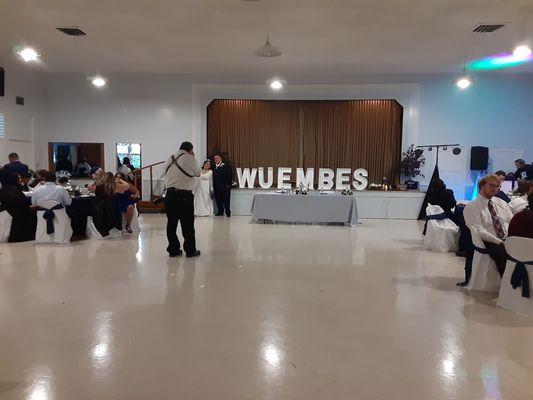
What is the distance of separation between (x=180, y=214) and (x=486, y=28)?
220 inches

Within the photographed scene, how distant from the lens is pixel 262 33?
705 centimetres

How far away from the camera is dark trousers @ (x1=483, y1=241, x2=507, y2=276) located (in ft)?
13.5

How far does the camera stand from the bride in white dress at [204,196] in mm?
10000

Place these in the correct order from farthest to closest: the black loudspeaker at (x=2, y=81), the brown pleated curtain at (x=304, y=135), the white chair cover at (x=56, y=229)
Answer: the brown pleated curtain at (x=304, y=135) < the black loudspeaker at (x=2, y=81) < the white chair cover at (x=56, y=229)

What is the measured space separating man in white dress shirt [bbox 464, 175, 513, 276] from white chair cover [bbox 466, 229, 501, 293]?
0.29 feet

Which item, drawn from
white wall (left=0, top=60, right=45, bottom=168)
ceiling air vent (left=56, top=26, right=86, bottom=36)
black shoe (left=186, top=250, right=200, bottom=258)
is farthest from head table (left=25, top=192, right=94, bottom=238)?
white wall (left=0, top=60, right=45, bottom=168)

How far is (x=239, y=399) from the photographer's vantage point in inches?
93.1

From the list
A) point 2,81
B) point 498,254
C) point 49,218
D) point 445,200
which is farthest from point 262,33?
point 2,81

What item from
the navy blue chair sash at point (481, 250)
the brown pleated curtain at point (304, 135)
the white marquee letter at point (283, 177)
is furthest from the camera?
the brown pleated curtain at point (304, 135)

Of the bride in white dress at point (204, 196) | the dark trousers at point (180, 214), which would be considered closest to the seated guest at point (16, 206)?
the dark trousers at point (180, 214)

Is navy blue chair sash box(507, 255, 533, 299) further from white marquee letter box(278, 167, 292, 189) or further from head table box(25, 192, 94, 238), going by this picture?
white marquee letter box(278, 167, 292, 189)

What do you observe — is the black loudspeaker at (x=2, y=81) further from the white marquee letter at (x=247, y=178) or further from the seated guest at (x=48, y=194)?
the white marquee letter at (x=247, y=178)

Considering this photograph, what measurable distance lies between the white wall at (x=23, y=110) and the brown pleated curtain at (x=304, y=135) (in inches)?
170

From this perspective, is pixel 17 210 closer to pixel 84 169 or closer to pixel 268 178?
pixel 84 169
